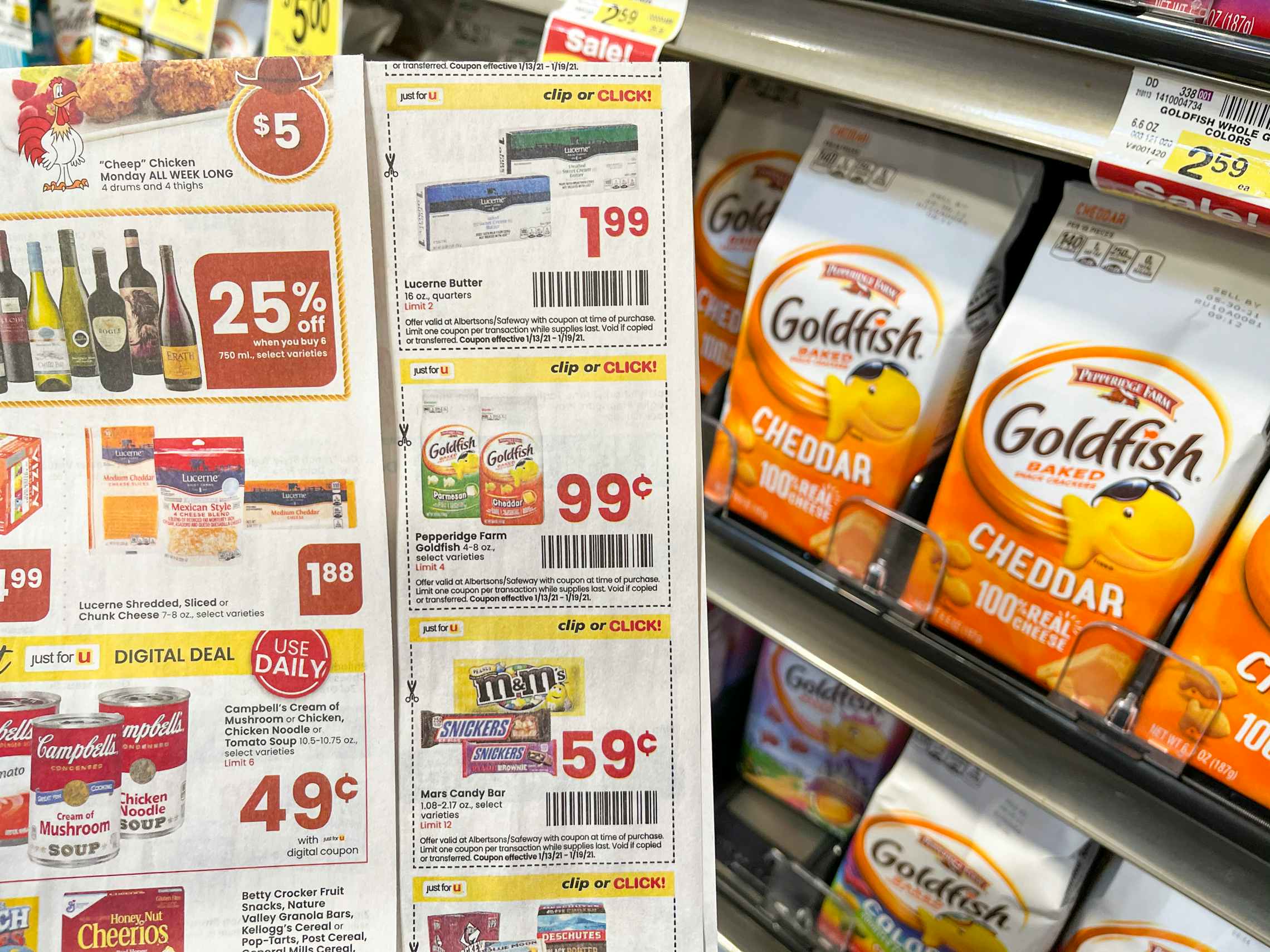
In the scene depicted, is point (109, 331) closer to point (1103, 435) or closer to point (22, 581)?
point (22, 581)

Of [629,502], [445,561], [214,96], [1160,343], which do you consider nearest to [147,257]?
[214,96]

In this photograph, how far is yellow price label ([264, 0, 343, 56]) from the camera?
121cm

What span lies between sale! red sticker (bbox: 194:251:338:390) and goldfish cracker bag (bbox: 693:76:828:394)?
0.68m

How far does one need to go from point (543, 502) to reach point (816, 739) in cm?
88

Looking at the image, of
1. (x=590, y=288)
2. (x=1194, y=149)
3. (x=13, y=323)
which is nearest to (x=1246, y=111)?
(x=1194, y=149)

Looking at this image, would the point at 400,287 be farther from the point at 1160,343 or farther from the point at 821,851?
the point at 821,851

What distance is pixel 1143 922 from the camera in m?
1.07

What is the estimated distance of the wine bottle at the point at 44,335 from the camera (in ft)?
2.50

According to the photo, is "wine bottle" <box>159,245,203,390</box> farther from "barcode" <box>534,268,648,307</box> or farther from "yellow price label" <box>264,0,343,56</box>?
"yellow price label" <box>264,0,343,56</box>

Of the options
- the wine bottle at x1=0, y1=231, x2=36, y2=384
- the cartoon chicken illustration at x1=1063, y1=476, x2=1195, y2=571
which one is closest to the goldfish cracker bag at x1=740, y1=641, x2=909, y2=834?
the cartoon chicken illustration at x1=1063, y1=476, x2=1195, y2=571

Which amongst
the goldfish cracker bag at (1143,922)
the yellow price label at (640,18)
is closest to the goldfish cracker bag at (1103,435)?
the goldfish cracker bag at (1143,922)

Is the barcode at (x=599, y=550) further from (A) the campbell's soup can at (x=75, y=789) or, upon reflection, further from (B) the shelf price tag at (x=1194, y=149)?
(B) the shelf price tag at (x=1194, y=149)

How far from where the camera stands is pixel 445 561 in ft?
2.70

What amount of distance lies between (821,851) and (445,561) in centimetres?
97
